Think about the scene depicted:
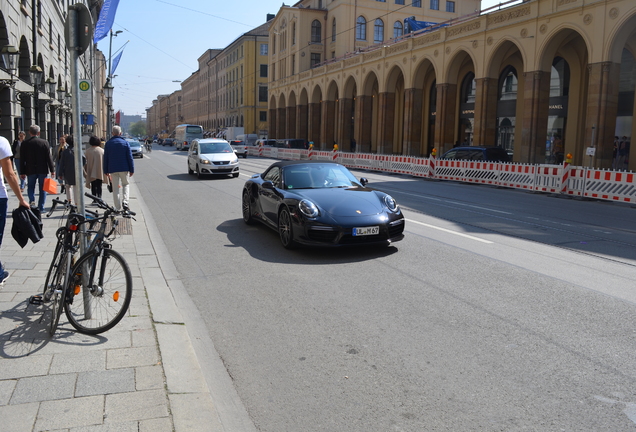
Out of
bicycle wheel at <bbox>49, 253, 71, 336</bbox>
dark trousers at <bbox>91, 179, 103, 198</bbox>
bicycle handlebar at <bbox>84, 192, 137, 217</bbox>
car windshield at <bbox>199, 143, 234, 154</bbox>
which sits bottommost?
bicycle wheel at <bbox>49, 253, 71, 336</bbox>

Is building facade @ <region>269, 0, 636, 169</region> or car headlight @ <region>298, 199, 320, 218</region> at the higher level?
building facade @ <region>269, 0, 636, 169</region>

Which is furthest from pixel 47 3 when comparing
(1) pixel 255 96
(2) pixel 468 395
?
(1) pixel 255 96

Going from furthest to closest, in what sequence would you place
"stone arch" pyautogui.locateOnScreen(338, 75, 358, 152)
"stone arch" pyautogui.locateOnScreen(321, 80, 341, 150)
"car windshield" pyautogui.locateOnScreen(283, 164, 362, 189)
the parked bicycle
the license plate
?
"stone arch" pyautogui.locateOnScreen(321, 80, 341, 150), "stone arch" pyautogui.locateOnScreen(338, 75, 358, 152), "car windshield" pyautogui.locateOnScreen(283, 164, 362, 189), the license plate, the parked bicycle

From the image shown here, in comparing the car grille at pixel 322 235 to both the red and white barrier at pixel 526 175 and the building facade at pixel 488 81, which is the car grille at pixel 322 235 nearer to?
the red and white barrier at pixel 526 175

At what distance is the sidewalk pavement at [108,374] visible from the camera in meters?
3.36

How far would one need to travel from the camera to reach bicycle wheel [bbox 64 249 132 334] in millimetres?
4844

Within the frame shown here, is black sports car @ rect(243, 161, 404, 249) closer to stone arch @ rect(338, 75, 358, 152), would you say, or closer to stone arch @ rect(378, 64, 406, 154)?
stone arch @ rect(378, 64, 406, 154)

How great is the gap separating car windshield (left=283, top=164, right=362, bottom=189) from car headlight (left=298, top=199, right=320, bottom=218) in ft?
3.58

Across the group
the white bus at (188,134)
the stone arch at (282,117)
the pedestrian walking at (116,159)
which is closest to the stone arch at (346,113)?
the white bus at (188,134)

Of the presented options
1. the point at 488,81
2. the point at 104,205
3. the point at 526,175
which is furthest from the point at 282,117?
the point at 104,205

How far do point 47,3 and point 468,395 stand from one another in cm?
2939

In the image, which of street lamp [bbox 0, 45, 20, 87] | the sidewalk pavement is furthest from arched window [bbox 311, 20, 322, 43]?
the sidewalk pavement

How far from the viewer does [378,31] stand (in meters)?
62.2

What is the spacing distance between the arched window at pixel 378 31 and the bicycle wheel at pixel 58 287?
6102 cm
